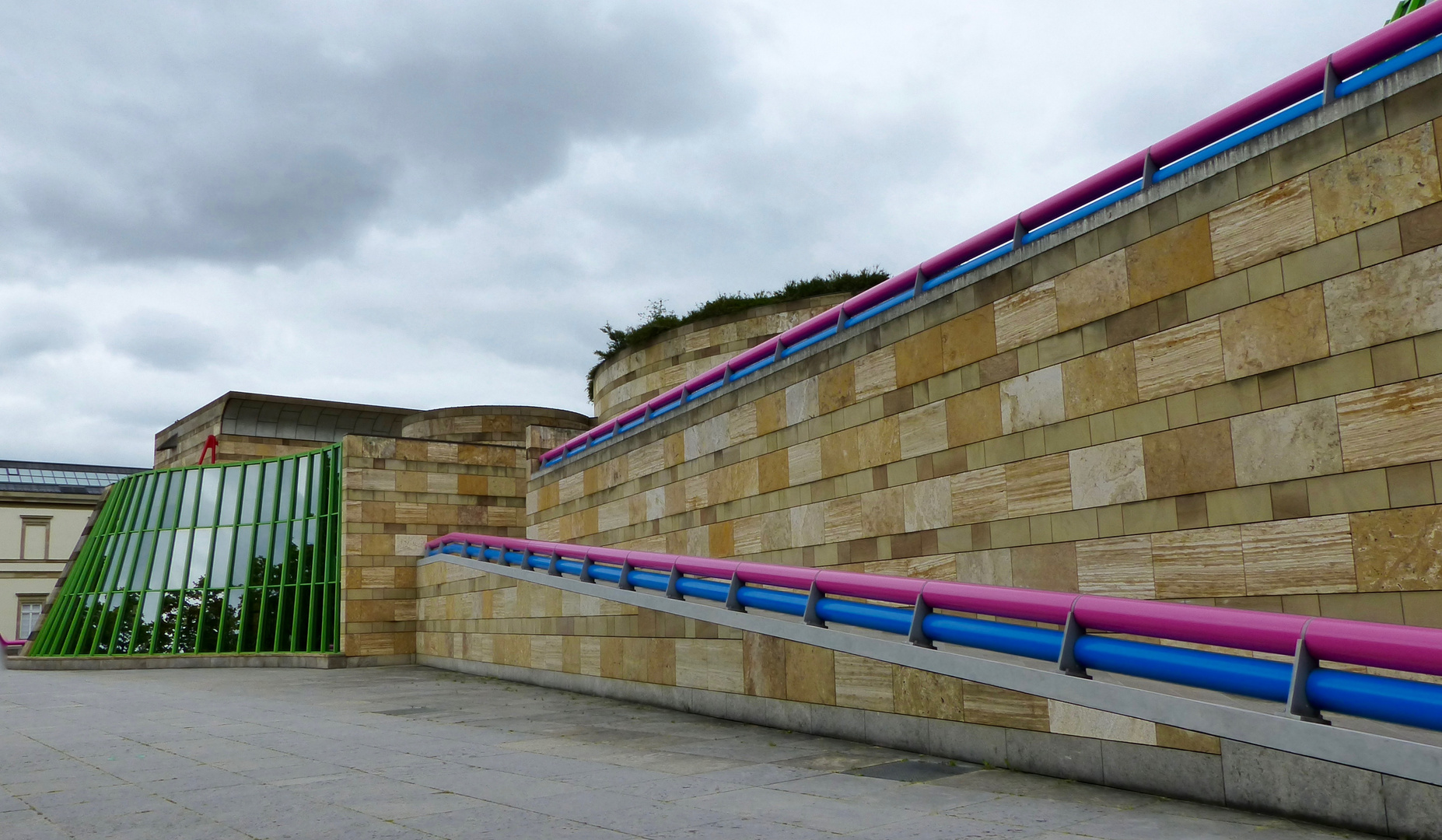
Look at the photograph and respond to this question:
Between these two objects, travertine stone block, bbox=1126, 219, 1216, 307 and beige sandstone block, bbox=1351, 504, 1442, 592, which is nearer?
beige sandstone block, bbox=1351, 504, 1442, 592

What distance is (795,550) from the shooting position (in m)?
13.9

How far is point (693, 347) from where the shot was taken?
25.9 meters

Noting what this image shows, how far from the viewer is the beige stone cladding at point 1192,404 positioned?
7344 mm

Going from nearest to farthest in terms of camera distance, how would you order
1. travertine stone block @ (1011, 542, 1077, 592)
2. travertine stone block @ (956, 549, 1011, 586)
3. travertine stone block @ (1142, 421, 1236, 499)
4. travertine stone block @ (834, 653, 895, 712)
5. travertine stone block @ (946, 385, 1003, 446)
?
1. travertine stone block @ (1142, 421, 1236, 499)
2. travertine stone block @ (1011, 542, 1077, 592)
3. travertine stone block @ (956, 549, 1011, 586)
4. travertine stone block @ (946, 385, 1003, 446)
5. travertine stone block @ (834, 653, 895, 712)

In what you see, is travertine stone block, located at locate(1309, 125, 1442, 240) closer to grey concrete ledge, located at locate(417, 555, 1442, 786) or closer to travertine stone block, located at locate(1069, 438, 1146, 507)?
travertine stone block, located at locate(1069, 438, 1146, 507)

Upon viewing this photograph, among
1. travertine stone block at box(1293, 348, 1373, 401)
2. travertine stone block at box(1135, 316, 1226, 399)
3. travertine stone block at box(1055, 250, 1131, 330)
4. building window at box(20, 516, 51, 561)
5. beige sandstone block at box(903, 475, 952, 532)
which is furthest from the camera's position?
building window at box(20, 516, 51, 561)

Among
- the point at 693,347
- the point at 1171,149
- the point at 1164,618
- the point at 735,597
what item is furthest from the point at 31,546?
the point at 1164,618

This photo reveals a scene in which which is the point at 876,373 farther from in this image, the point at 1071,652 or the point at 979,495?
the point at 1071,652

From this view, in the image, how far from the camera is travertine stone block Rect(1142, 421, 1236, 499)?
8.53m

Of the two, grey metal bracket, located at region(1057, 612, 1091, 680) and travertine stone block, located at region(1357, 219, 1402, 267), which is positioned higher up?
travertine stone block, located at region(1357, 219, 1402, 267)

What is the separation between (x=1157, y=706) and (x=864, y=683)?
17.2ft

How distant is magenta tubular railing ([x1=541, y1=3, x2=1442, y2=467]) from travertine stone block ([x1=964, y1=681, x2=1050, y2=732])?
15.8 feet

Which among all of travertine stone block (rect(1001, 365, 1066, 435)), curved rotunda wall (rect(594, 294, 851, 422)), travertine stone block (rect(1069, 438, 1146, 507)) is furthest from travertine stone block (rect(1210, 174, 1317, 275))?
curved rotunda wall (rect(594, 294, 851, 422))

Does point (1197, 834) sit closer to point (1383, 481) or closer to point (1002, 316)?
point (1383, 481)
